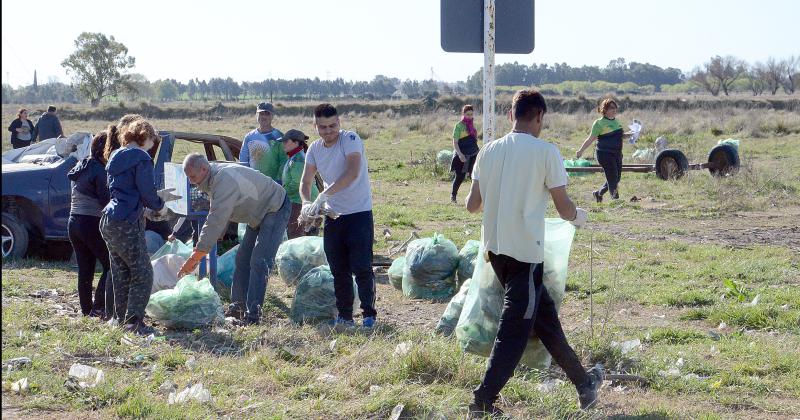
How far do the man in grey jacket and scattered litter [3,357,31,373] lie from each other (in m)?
1.25

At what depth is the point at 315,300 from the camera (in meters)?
7.04

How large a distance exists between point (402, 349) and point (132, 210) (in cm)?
217

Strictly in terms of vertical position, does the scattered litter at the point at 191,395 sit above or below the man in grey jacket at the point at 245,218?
below

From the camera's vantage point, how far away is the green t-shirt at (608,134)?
518 inches

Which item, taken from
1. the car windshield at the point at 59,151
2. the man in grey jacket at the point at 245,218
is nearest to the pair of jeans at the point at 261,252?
the man in grey jacket at the point at 245,218

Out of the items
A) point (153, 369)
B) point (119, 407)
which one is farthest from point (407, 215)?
point (119, 407)

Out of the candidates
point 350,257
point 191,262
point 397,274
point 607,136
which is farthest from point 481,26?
point 607,136

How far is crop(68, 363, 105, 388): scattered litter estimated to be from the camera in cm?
500

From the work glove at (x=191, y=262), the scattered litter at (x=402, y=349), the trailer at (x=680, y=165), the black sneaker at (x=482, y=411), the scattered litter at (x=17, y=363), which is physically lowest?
the black sneaker at (x=482, y=411)

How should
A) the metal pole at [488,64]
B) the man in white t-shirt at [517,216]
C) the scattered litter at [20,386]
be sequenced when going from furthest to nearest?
the metal pole at [488,64], the scattered litter at [20,386], the man in white t-shirt at [517,216]

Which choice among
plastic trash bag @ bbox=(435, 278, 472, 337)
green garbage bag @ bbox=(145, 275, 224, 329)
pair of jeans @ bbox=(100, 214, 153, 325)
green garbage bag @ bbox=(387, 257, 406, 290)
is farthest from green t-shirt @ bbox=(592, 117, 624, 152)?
pair of jeans @ bbox=(100, 214, 153, 325)

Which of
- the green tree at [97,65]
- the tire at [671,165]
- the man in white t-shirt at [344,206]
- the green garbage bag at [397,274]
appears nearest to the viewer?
the man in white t-shirt at [344,206]

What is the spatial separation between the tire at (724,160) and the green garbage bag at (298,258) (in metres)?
10.3

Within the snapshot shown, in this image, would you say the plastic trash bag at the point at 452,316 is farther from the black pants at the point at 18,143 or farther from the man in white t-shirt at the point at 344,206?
the black pants at the point at 18,143
